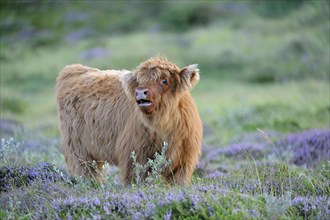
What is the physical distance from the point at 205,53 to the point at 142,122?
70.8 ft

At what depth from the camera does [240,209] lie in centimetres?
408

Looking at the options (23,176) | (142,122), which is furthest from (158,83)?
(23,176)

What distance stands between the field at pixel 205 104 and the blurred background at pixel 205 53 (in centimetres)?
8

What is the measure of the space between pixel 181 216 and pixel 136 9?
147ft

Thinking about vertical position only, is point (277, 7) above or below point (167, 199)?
below

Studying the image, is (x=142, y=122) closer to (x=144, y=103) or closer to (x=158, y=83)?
(x=144, y=103)

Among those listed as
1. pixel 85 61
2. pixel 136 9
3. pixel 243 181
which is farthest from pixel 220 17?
pixel 243 181

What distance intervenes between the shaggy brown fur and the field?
15.3 inches

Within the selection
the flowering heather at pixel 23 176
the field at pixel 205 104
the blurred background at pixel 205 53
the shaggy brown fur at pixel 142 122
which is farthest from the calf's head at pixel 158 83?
the blurred background at pixel 205 53

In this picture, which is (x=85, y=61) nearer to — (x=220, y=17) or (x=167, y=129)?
(x=220, y=17)

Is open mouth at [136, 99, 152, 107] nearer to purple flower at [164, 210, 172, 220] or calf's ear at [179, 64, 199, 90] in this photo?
calf's ear at [179, 64, 199, 90]

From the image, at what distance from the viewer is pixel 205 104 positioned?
18891 mm

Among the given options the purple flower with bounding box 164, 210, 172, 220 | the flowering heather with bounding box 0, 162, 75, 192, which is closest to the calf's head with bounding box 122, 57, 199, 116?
the flowering heather with bounding box 0, 162, 75, 192

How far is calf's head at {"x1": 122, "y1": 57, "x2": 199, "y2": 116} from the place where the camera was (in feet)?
19.9
